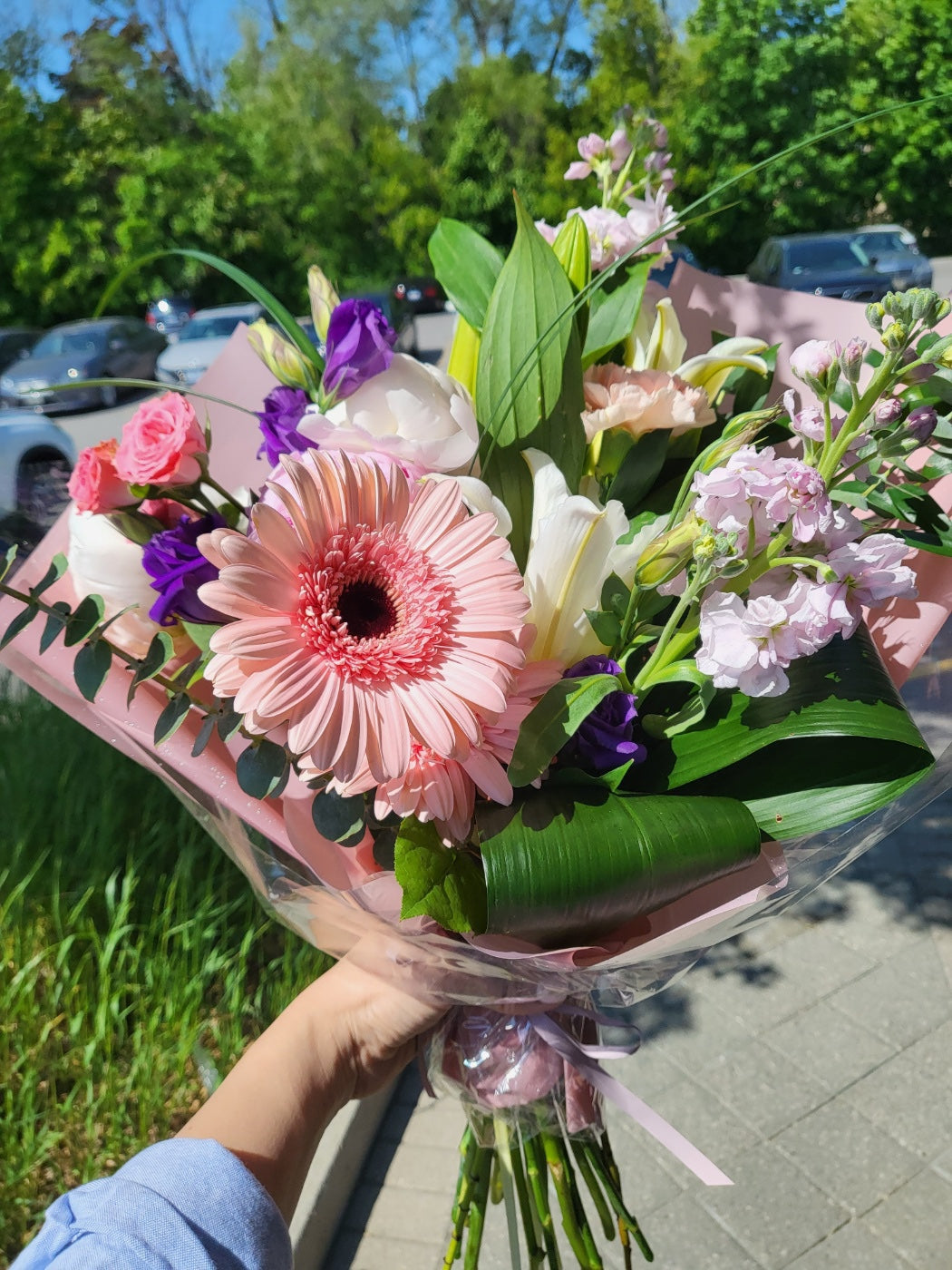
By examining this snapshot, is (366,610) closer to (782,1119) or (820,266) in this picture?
(782,1119)

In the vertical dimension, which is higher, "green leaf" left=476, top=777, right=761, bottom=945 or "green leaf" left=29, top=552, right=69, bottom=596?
"green leaf" left=29, top=552, right=69, bottom=596

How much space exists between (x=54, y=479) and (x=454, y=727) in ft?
3.26

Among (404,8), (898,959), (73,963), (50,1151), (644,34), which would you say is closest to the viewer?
(50,1151)

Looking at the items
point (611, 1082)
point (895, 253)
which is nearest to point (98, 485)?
point (611, 1082)

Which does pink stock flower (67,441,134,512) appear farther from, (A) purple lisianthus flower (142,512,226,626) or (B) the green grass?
(B) the green grass

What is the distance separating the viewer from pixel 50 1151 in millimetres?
1963

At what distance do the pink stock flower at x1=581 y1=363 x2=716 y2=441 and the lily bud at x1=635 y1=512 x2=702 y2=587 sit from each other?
16cm

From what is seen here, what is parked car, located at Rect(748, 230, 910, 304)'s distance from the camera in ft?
35.0

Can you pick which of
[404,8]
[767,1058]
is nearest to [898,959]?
[767,1058]

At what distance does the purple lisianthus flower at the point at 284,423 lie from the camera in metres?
0.86

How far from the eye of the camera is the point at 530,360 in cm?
86

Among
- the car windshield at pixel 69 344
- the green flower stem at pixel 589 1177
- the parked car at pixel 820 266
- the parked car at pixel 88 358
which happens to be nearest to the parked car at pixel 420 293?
the parked car at pixel 88 358

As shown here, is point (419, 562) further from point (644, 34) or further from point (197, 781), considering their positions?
point (644, 34)

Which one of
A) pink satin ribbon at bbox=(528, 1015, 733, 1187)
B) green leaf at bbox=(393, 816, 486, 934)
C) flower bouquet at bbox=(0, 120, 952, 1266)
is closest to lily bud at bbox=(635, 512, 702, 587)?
flower bouquet at bbox=(0, 120, 952, 1266)
